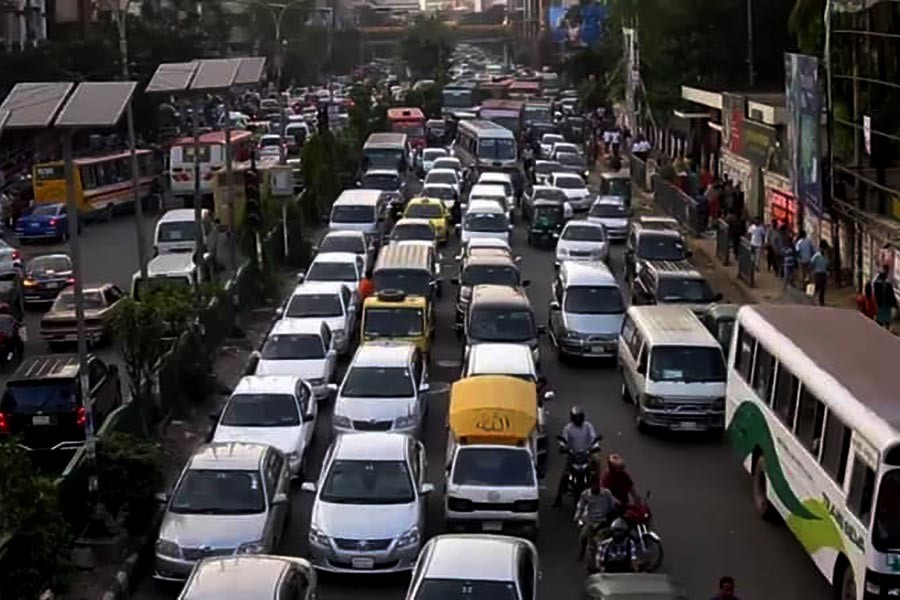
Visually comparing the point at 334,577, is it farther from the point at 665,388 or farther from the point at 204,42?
the point at 204,42

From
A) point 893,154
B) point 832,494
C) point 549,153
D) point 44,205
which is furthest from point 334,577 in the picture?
point 549,153

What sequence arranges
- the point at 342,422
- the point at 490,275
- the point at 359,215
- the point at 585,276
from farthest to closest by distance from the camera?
the point at 359,215, the point at 490,275, the point at 585,276, the point at 342,422

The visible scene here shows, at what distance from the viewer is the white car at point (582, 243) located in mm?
42125

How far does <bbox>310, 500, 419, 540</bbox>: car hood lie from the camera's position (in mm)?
18328

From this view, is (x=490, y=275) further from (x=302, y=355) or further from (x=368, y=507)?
(x=368, y=507)

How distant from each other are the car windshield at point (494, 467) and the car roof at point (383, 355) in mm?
4982

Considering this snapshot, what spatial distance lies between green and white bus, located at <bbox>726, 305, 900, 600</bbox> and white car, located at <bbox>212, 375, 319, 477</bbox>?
607cm

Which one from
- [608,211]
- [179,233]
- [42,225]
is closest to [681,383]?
[179,233]

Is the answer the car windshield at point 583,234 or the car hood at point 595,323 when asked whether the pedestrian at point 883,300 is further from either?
the car windshield at point 583,234

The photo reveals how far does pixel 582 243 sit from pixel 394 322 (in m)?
13.6

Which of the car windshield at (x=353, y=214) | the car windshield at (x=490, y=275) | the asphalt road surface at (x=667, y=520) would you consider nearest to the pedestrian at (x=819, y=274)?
the car windshield at (x=490, y=275)

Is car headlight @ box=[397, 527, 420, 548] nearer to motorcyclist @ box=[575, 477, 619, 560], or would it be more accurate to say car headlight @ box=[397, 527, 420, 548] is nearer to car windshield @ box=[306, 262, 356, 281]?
motorcyclist @ box=[575, 477, 619, 560]

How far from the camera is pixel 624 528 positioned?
17.6m

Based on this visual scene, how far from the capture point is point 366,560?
1816 cm
